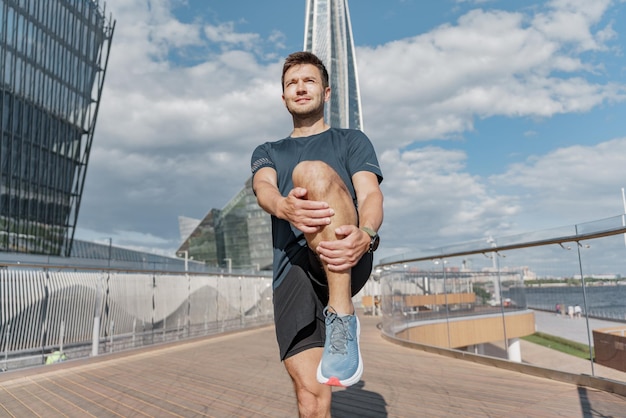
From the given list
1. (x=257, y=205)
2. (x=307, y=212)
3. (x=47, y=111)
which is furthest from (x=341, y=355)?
(x=257, y=205)

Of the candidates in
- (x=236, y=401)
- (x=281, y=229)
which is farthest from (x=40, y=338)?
(x=281, y=229)

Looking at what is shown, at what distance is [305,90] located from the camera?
2.01 m

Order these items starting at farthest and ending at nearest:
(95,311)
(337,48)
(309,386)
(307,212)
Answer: (337,48) → (95,311) → (309,386) → (307,212)

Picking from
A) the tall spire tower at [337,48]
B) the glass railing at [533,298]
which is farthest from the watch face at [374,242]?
the tall spire tower at [337,48]

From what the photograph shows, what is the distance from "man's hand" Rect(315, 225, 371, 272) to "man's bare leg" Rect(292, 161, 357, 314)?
0.10 ft

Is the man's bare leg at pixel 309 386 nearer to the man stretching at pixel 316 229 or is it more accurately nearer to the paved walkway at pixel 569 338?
the man stretching at pixel 316 229

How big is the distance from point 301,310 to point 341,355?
43cm

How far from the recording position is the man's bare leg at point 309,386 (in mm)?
1802

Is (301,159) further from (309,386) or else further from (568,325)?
(568,325)

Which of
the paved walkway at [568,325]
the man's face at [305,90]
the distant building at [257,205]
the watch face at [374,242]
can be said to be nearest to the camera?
the watch face at [374,242]

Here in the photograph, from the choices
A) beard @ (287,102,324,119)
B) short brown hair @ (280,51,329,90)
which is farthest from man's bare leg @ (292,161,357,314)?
short brown hair @ (280,51,329,90)

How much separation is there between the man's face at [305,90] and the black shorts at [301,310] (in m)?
0.66

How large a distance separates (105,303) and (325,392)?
8550 millimetres

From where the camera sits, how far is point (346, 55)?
83438 mm
